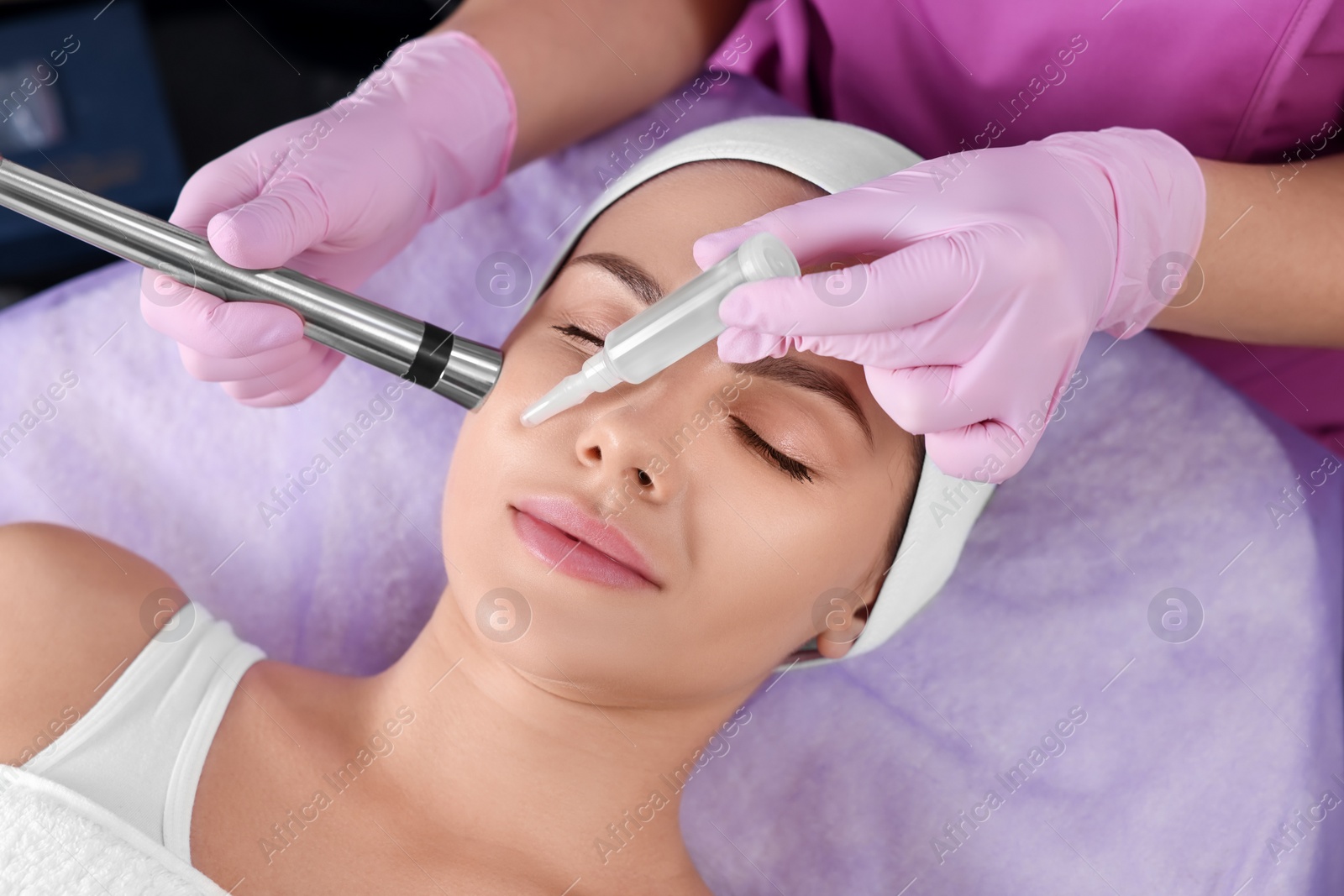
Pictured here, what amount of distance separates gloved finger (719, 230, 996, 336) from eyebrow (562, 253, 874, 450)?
7 cm

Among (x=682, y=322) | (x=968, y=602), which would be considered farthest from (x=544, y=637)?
(x=968, y=602)

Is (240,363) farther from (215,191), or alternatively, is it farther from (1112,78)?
(1112,78)

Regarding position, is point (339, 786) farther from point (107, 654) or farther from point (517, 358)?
point (517, 358)

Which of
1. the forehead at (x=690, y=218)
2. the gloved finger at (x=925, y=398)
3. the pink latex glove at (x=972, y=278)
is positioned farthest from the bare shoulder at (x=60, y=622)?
the gloved finger at (x=925, y=398)

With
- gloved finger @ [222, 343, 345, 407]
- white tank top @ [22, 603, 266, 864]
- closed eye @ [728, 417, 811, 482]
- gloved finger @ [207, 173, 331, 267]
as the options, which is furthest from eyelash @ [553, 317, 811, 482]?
white tank top @ [22, 603, 266, 864]

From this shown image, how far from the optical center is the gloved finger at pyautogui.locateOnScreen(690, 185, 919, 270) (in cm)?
93

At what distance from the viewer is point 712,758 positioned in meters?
1.41

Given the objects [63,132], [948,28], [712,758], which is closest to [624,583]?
[712,758]

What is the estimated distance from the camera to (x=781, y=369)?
38.9 inches

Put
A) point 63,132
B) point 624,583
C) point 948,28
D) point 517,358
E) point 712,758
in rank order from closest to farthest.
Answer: point 624,583, point 517,358, point 948,28, point 712,758, point 63,132

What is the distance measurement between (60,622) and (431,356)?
0.50 meters

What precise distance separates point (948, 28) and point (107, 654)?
1223mm

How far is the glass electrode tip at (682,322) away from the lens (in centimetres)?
86

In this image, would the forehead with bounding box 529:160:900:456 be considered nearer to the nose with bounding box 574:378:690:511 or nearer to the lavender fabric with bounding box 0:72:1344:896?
the nose with bounding box 574:378:690:511
